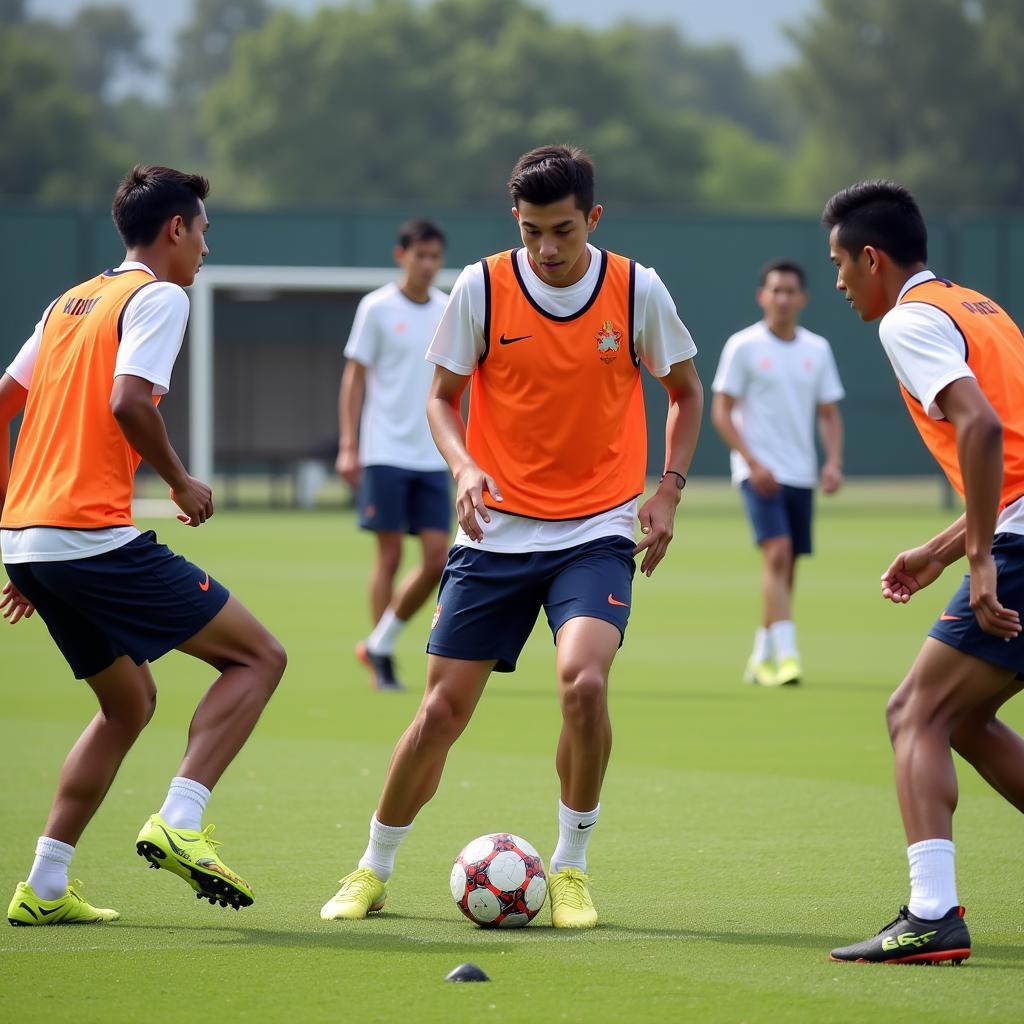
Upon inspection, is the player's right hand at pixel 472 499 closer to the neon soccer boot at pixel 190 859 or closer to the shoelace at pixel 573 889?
the shoelace at pixel 573 889

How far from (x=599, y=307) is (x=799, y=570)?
13.2 metres

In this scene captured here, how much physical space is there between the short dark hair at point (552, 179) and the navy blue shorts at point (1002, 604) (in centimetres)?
161

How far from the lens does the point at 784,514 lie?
1136 centimetres

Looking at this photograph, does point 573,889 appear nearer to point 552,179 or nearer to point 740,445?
point 552,179

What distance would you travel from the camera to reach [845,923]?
5.53m

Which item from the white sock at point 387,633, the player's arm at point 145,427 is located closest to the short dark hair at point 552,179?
the player's arm at point 145,427

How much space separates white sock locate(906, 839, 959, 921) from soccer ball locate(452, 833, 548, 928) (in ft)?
3.91

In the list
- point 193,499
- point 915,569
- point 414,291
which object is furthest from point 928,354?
point 414,291

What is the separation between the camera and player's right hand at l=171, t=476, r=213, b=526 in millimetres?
5344

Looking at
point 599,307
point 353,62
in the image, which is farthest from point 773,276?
point 353,62

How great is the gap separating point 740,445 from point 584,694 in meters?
6.10

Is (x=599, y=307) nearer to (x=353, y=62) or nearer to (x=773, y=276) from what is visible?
(x=773, y=276)

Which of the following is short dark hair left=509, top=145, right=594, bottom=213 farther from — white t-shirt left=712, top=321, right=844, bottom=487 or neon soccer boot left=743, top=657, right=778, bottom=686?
white t-shirt left=712, top=321, right=844, bottom=487

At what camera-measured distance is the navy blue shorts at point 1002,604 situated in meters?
4.96
